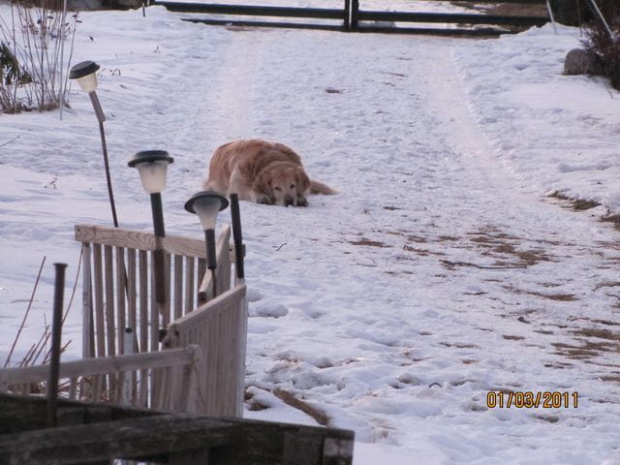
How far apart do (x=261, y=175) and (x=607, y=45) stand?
749cm

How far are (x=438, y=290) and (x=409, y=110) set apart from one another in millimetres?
7340

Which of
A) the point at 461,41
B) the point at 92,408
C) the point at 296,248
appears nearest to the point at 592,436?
the point at 92,408

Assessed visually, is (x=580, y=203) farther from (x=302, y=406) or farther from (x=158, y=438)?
(x=158, y=438)

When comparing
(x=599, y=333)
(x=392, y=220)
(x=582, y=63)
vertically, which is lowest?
(x=392, y=220)

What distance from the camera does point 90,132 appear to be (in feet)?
39.1

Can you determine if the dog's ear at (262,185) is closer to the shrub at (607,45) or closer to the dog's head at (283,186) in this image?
the dog's head at (283,186)

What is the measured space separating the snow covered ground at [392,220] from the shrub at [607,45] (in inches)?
10.6

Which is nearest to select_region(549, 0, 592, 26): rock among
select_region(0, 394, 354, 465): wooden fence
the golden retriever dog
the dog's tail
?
the dog's tail

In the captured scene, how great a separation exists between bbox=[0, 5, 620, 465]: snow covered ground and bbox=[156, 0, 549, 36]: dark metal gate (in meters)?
1.65

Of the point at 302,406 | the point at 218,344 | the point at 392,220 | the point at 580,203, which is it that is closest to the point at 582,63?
the point at 580,203

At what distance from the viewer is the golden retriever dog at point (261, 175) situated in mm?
9906

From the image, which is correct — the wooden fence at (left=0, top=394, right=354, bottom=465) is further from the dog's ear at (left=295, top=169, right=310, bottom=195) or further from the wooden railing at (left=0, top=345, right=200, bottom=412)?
the dog's ear at (left=295, top=169, right=310, bottom=195)

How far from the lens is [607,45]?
51.1ft
